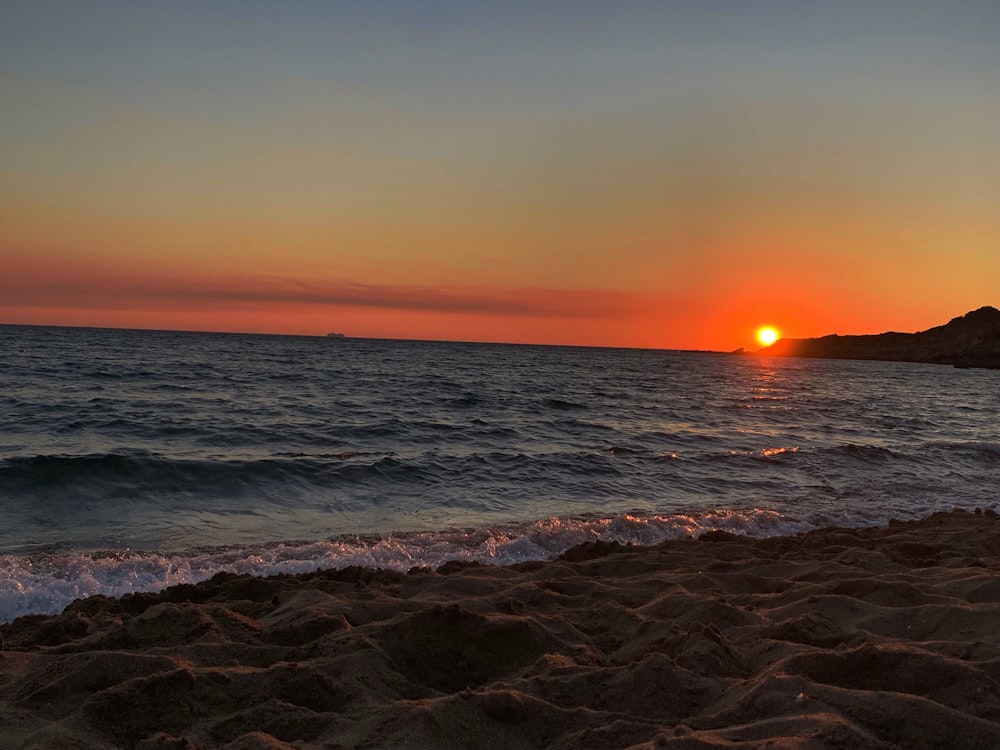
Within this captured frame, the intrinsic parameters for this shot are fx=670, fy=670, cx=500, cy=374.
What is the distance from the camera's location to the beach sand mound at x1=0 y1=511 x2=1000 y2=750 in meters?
3.15

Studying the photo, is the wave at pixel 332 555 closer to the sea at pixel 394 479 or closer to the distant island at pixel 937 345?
the sea at pixel 394 479

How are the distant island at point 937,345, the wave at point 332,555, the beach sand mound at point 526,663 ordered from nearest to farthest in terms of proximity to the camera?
the beach sand mound at point 526,663 < the wave at point 332,555 < the distant island at point 937,345

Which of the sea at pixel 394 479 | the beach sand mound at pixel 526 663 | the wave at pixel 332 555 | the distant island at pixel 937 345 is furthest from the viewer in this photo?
the distant island at pixel 937 345

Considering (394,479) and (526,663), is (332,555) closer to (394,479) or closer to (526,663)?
(526,663)

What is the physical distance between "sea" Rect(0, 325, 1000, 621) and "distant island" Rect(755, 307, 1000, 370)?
81574 millimetres

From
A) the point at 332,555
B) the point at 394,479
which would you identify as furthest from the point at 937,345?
the point at 332,555

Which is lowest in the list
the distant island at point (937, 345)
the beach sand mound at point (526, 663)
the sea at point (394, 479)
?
the sea at point (394, 479)

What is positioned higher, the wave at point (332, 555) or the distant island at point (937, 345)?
the distant island at point (937, 345)

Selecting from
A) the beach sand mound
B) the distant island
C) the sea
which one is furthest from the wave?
the distant island

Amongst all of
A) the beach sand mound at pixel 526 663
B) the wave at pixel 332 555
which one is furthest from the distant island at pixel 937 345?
the beach sand mound at pixel 526 663

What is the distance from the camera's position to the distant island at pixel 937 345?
310 feet

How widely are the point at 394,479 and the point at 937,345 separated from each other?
418ft

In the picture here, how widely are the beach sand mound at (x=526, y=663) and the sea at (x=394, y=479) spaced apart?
2175 mm

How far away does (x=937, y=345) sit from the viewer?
11469 cm
